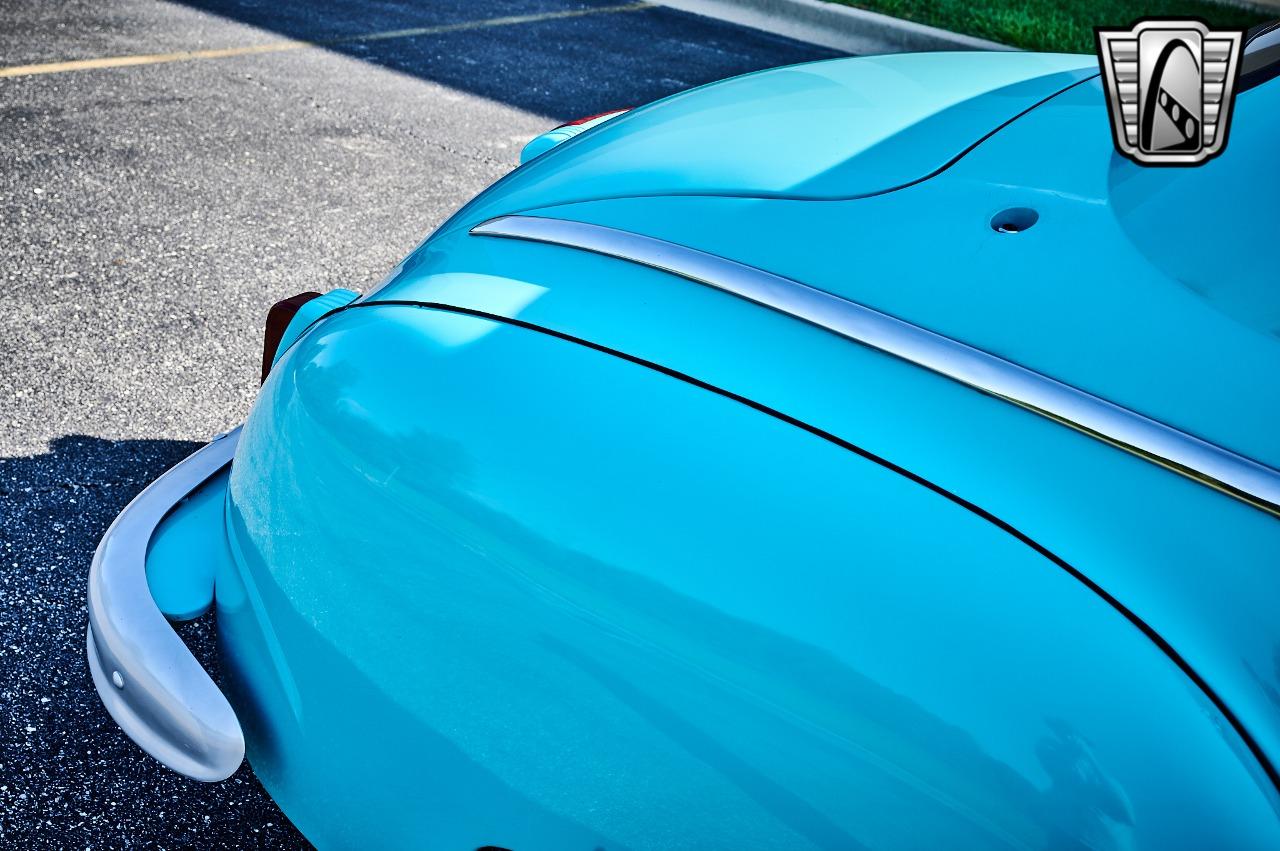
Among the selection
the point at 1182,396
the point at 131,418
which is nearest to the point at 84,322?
the point at 131,418

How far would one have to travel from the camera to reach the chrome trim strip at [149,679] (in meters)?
1.44

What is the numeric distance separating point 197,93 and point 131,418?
2.67 meters

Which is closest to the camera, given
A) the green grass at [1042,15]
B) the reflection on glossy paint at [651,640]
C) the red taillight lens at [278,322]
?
the reflection on glossy paint at [651,640]

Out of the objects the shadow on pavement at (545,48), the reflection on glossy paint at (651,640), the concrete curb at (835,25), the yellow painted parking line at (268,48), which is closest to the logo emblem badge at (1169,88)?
the reflection on glossy paint at (651,640)

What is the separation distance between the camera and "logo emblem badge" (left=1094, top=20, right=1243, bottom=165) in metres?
1.42

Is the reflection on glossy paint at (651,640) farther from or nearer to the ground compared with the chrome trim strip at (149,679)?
farther from the ground

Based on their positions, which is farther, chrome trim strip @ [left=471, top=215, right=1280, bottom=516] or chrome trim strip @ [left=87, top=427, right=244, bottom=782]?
chrome trim strip @ [left=87, top=427, right=244, bottom=782]

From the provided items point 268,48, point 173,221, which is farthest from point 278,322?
point 268,48

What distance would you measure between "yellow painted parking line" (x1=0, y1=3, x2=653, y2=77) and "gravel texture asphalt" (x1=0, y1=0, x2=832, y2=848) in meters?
0.08

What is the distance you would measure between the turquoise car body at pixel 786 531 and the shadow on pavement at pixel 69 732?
1.64 ft

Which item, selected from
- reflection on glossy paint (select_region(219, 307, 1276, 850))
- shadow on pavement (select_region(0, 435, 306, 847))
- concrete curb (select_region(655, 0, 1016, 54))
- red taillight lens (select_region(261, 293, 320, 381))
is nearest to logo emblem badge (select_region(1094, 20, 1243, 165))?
reflection on glossy paint (select_region(219, 307, 1276, 850))

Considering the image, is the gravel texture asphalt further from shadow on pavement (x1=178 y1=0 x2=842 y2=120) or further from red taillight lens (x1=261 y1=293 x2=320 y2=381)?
red taillight lens (x1=261 y1=293 x2=320 y2=381)

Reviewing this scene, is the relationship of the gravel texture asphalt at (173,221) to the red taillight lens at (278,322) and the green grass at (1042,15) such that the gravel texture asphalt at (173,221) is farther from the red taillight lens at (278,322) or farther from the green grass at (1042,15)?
the green grass at (1042,15)

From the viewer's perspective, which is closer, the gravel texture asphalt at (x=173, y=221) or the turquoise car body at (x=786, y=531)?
the turquoise car body at (x=786, y=531)
